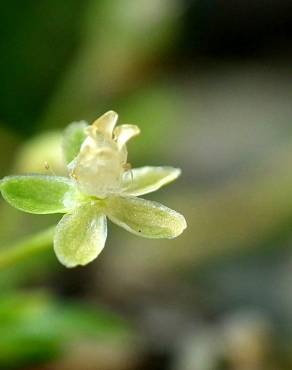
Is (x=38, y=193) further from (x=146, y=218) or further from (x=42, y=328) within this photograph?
(x=42, y=328)

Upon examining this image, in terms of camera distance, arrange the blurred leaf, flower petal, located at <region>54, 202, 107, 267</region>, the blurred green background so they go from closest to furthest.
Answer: flower petal, located at <region>54, 202, 107, 267</region>
the blurred leaf
the blurred green background

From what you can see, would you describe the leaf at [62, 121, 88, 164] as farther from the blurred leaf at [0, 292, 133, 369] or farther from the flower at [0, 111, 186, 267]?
the blurred leaf at [0, 292, 133, 369]

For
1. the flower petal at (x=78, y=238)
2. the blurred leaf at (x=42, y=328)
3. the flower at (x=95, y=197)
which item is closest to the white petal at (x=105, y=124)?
the flower at (x=95, y=197)

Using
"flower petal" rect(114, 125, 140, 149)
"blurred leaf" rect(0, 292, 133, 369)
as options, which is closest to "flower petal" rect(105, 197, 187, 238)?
"flower petal" rect(114, 125, 140, 149)

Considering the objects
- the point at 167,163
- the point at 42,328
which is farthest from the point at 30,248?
the point at 167,163

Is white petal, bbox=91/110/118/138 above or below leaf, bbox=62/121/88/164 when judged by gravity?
below

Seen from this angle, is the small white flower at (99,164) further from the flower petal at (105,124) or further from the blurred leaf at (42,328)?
the blurred leaf at (42,328)

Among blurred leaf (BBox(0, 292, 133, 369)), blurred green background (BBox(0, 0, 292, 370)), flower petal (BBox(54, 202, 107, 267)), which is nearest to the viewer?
flower petal (BBox(54, 202, 107, 267))

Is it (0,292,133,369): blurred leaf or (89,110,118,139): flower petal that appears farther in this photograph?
(0,292,133,369): blurred leaf
